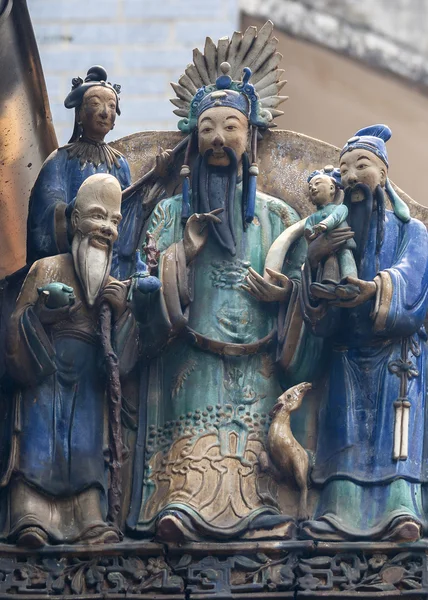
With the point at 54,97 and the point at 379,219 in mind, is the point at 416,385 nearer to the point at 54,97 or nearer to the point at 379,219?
the point at 379,219

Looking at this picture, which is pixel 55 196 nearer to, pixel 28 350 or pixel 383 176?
pixel 28 350

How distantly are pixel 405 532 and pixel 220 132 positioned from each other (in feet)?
6.72

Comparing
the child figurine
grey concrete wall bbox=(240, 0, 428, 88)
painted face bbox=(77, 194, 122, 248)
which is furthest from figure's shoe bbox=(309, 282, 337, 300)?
grey concrete wall bbox=(240, 0, 428, 88)

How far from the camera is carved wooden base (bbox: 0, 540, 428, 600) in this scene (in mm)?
11523

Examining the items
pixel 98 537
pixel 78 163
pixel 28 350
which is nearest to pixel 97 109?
pixel 78 163

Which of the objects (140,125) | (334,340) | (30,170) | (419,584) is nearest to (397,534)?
(419,584)

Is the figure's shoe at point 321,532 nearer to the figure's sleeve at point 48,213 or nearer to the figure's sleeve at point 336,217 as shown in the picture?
the figure's sleeve at point 336,217

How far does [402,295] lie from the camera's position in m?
12.0

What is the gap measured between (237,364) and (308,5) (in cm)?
840

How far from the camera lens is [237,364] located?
1216 centimetres

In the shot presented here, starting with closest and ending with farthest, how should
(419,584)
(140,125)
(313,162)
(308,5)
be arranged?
1. (419,584)
2. (313,162)
3. (140,125)
4. (308,5)

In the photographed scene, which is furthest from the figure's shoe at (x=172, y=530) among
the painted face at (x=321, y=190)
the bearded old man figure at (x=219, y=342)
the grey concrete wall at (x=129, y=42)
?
the grey concrete wall at (x=129, y=42)

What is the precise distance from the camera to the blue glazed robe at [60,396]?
1186cm

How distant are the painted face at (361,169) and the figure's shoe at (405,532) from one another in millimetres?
1508
